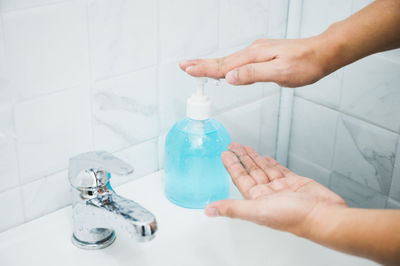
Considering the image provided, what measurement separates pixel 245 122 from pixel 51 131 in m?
0.39

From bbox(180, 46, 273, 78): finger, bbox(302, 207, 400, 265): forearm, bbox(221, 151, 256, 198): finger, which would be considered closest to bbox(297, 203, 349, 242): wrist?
bbox(302, 207, 400, 265): forearm

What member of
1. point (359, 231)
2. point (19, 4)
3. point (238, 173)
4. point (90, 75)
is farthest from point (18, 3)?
point (359, 231)

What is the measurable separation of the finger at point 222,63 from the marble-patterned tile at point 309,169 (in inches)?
14.4

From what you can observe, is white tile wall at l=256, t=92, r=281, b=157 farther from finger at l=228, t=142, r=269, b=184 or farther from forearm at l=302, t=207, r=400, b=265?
forearm at l=302, t=207, r=400, b=265

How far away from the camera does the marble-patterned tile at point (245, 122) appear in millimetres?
928

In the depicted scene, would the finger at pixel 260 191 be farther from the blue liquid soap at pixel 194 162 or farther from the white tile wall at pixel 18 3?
the white tile wall at pixel 18 3

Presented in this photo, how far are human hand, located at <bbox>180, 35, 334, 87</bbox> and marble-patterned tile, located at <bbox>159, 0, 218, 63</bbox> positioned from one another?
86 mm

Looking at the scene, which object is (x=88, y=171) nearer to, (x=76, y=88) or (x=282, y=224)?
(x=76, y=88)

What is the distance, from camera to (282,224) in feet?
1.96

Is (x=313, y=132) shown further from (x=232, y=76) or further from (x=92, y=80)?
(x=92, y=80)

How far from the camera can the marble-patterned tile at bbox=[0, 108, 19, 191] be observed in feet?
2.13

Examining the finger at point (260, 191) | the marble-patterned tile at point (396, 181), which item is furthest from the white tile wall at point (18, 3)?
the marble-patterned tile at point (396, 181)

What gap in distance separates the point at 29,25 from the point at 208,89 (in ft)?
1.10

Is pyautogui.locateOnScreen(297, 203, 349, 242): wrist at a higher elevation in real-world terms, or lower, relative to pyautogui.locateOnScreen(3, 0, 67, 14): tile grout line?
lower
